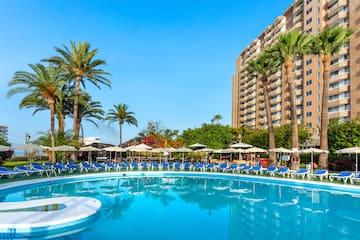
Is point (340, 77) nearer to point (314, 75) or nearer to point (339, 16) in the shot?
point (314, 75)

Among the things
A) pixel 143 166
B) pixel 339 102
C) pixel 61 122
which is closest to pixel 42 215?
pixel 143 166

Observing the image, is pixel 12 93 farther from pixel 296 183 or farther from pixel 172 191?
pixel 296 183

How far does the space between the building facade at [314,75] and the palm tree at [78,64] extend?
20.4 m

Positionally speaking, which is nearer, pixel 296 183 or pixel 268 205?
pixel 268 205

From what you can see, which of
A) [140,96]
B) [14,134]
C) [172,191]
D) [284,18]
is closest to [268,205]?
[172,191]

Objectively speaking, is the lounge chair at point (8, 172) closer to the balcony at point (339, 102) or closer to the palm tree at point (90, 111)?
the palm tree at point (90, 111)

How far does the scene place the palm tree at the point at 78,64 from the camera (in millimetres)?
25906

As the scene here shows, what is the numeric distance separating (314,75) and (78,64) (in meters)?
40.7

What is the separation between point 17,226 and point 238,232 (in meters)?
6.13

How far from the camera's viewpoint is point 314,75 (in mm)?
49094

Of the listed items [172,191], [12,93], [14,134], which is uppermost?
[12,93]

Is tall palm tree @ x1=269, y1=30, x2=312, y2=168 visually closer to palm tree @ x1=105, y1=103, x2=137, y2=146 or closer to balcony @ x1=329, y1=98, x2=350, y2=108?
balcony @ x1=329, y1=98, x2=350, y2=108

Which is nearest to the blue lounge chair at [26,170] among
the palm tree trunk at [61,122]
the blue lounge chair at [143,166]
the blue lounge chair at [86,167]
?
the blue lounge chair at [86,167]

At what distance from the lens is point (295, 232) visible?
8.32 meters
